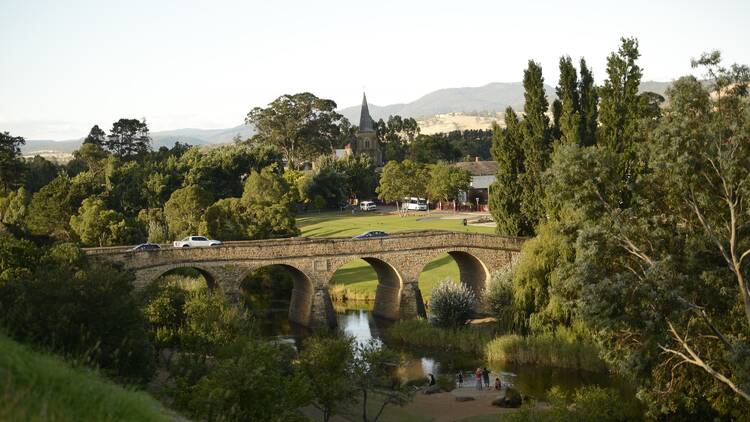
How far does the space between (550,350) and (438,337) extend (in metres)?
8.07

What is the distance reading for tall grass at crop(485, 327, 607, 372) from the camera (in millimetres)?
41531

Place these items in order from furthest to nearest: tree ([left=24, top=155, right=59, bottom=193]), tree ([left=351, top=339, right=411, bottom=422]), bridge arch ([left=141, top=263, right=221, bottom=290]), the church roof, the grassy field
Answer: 1. the church roof
2. tree ([left=24, top=155, right=59, bottom=193])
3. the grassy field
4. bridge arch ([left=141, top=263, right=221, bottom=290])
5. tree ([left=351, top=339, right=411, bottom=422])

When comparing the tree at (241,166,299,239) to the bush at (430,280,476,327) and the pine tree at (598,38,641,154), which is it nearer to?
the bush at (430,280,476,327)

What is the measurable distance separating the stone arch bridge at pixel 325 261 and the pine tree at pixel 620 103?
A: 14350 millimetres

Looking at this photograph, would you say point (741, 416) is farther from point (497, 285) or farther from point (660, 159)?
point (497, 285)

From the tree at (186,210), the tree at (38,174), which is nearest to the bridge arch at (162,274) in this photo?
the tree at (186,210)

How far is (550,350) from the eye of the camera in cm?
4256

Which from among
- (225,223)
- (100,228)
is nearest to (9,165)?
(100,228)

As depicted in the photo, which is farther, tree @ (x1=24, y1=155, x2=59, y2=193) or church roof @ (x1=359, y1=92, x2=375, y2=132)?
church roof @ (x1=359, y1=92, x2=375, y2=132)

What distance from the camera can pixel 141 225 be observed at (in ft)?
247

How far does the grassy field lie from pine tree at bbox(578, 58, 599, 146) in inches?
598

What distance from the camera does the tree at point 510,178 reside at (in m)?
58.2

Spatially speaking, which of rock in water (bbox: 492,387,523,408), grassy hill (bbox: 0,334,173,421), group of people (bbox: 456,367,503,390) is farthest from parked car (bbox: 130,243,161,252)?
grassy hill (bbox: 0,334,173,421)

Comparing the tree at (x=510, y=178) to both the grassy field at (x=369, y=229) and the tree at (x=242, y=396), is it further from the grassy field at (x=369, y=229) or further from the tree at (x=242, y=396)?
the tree at (x=242, y=396)
